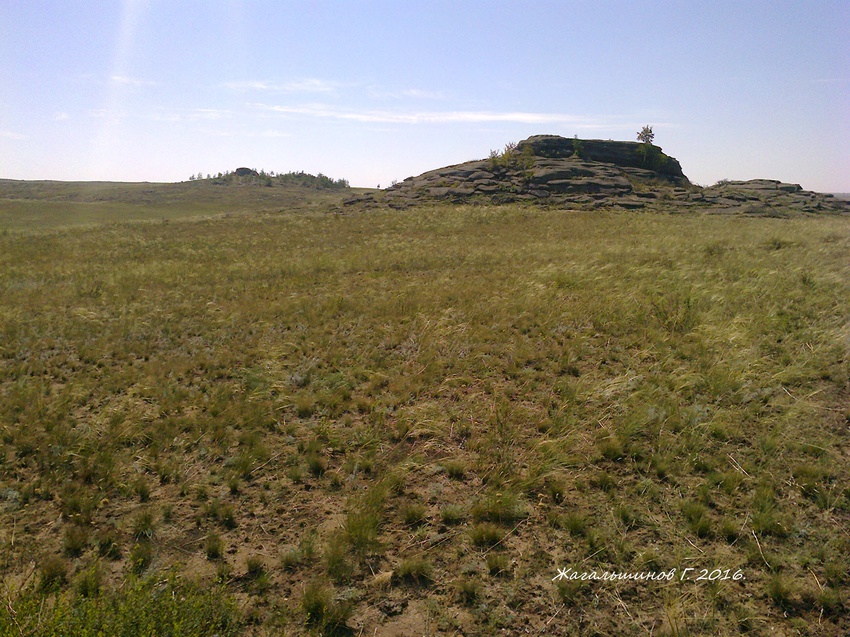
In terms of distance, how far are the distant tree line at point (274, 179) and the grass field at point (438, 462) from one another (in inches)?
3916

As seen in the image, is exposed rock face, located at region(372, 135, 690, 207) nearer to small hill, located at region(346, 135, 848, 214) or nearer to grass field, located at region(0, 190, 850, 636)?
small hill, located at region(346, 135, 848, 214)

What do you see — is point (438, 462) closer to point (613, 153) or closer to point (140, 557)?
point (140, 557)

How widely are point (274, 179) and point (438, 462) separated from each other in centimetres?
11844

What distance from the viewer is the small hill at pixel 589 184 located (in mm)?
45844

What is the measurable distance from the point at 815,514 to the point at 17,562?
25.5 feet

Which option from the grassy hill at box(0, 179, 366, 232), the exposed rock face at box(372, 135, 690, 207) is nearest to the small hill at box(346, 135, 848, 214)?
the exposed rock face at box(372, 135, 690, 207)

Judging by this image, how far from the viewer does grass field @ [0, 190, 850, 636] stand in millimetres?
3982

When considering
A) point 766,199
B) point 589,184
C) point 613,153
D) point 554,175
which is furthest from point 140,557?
point 613,153

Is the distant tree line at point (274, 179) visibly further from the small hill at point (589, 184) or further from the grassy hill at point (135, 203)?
the small hill at point (589, 184)

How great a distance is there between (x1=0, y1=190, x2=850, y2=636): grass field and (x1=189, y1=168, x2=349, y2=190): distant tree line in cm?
9947

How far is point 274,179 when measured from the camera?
371ft

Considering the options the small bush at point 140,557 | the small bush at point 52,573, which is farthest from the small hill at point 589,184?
the small bush at point 52,573

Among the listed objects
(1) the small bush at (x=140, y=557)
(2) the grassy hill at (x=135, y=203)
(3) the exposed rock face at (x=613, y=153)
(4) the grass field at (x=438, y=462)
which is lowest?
(1) the small bush at (x=140, y=557)

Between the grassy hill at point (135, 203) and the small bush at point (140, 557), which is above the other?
the grassy hill at point (135, 203)
